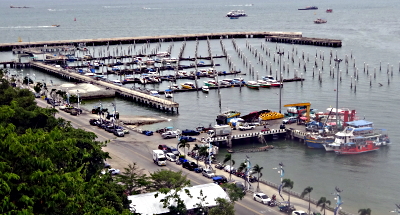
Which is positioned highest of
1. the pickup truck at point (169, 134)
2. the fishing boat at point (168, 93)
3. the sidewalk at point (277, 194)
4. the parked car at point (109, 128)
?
the fishing boat at point (168, 93)

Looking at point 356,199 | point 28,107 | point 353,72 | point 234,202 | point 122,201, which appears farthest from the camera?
point 353,72

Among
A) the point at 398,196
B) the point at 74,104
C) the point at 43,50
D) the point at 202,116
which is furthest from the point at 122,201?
the point at 43,50

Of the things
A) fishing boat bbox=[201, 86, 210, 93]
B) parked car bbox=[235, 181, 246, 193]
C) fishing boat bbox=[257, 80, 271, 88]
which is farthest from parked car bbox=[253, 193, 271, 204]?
fishing boat bbox=[257, 80, 271, 88]

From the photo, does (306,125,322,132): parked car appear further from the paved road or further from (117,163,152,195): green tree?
(117,163,152,195): green tree

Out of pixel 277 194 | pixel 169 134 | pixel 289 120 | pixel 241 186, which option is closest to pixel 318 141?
pixel 289 120

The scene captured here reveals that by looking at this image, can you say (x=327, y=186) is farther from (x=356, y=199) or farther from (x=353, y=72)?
(x=353, y=72)

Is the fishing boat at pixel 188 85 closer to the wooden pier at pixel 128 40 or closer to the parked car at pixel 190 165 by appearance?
the parked car at pixel 190 165

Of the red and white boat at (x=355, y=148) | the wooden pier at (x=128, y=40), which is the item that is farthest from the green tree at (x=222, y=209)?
the wooden pier at (x=128, y=40)
